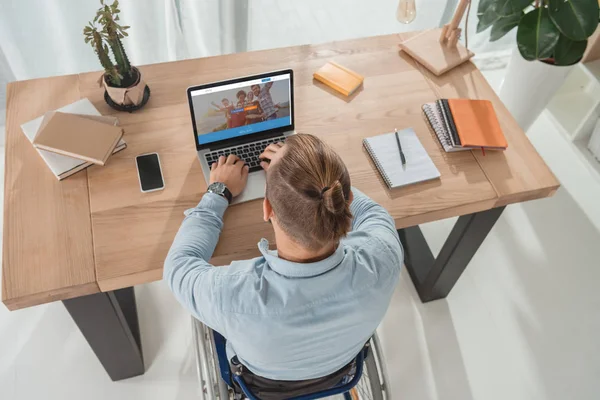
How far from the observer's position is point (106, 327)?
160 cm

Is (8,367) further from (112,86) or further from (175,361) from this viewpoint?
(112,86)

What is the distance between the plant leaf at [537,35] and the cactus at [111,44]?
1.32m

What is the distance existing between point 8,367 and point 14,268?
843 millimetres

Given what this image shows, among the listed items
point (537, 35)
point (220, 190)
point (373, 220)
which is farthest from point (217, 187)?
point (537, 35)

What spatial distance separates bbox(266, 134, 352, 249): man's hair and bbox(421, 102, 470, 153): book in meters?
0.66

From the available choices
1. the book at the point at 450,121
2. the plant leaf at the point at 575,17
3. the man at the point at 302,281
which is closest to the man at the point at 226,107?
the man at the point at 302,281

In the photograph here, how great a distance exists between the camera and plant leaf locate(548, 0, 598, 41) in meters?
1.71

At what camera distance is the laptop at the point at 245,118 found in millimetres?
1430

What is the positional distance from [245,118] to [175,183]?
0.27m

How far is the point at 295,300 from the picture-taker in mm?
1029

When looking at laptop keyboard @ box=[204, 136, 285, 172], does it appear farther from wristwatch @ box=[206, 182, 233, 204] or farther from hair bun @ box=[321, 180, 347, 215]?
hair bun @ box=[321, 180, 347, 215]

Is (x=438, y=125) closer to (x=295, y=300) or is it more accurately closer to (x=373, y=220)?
(x=373, y=220)

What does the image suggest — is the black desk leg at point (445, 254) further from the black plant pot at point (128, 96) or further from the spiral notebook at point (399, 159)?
the black plant pot at point (128, 96)

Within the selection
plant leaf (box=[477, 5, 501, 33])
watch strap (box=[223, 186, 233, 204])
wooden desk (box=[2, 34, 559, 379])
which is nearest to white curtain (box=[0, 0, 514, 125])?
wooden desk (box=[2, 34, 559, 379])
